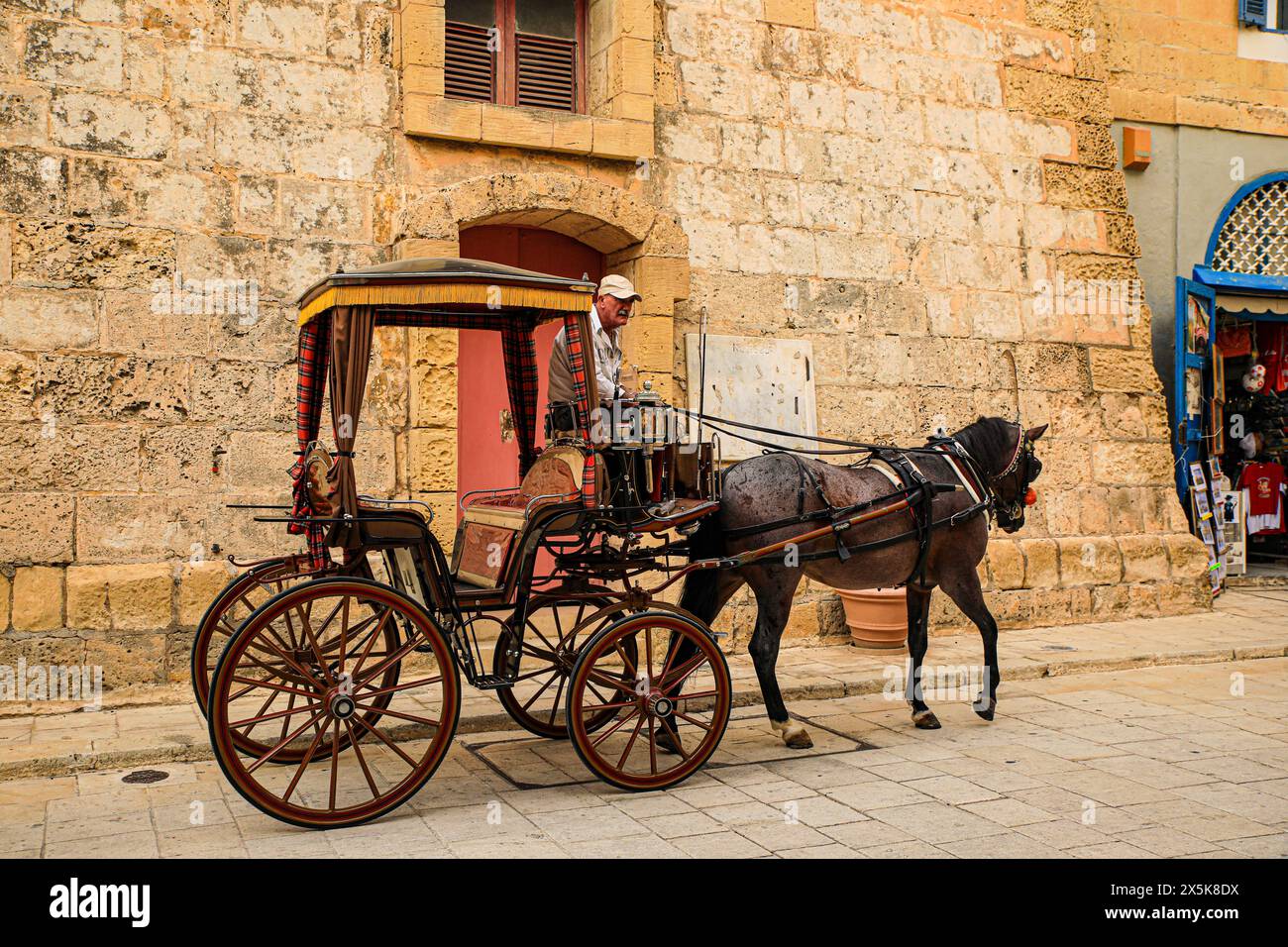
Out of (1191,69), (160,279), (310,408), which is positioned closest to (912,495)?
(310,408)

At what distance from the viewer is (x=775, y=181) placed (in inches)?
368

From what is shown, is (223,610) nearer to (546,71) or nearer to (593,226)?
(593,226)

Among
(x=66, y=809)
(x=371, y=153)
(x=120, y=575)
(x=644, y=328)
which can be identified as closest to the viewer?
(x=66, y=809)

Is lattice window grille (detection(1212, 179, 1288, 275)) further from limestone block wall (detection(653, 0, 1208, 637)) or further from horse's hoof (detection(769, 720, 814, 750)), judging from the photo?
horse's hoof (detection(769, 720, 814, 750))

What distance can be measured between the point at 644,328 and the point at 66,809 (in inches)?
195

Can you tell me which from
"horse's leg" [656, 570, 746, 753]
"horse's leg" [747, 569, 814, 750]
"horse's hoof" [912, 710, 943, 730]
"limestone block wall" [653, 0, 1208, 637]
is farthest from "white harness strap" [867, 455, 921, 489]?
"limestone block wall" [653, 0, 1208, 637]

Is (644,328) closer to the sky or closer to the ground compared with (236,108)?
closer to the ground

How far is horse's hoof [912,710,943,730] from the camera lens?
22.1ft

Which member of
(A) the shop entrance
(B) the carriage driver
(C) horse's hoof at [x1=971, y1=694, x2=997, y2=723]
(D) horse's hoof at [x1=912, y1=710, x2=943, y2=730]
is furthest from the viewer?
(A) the shop entrance

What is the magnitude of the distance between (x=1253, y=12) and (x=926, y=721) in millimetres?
9117

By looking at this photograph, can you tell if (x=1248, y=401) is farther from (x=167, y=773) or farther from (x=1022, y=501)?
(x=167, y=773)

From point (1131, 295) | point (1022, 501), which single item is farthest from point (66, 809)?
point (1131, 295)

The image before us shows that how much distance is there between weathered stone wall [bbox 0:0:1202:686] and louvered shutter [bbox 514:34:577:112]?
280mm

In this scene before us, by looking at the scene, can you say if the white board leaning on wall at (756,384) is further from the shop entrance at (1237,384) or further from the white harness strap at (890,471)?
the shop entrance at (1237,384)
